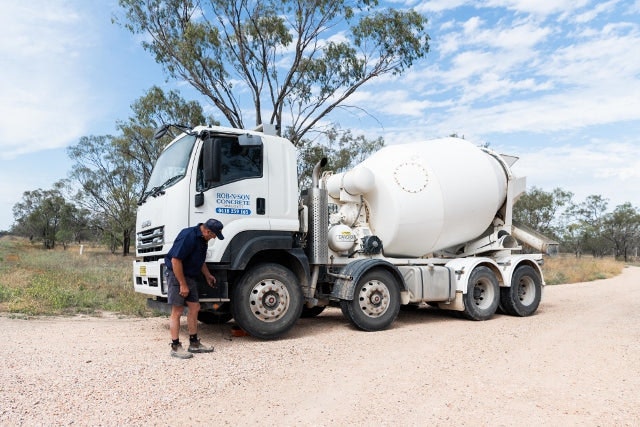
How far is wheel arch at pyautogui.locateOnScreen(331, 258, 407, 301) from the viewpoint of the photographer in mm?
7883

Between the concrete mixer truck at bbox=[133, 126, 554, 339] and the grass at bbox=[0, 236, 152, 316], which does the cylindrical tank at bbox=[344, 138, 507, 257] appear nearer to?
the concrete mixer truck at bbox=[133, 126, 554, 339]

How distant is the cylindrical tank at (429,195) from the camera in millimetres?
8992

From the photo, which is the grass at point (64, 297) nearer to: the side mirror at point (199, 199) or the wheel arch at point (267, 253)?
the wheel arch at point (267, 253)

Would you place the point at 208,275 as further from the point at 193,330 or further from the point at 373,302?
the point at 373,302

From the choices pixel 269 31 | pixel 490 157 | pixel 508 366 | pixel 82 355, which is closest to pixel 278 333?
pixel 82 355

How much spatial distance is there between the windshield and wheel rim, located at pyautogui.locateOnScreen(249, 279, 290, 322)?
1912 millimetres

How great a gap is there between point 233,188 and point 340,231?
2169mm

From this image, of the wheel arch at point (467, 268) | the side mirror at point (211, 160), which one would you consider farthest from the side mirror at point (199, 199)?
the wheel arch at point (467, 268)

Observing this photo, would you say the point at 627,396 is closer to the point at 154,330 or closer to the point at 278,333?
the point at 278,333

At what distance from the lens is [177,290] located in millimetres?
6277

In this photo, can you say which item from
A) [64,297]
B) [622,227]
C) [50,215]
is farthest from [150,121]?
[622,227]

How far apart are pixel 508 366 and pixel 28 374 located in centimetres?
506

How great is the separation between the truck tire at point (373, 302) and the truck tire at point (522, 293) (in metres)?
2.76

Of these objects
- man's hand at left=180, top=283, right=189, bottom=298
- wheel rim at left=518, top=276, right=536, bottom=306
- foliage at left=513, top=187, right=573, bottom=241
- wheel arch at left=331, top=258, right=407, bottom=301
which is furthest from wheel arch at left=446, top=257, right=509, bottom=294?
foliage at left=513, top=187, right=573, bottom=241
